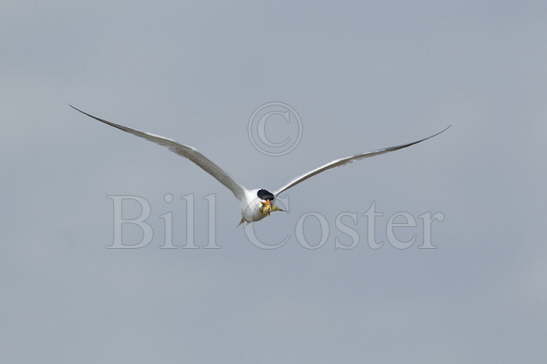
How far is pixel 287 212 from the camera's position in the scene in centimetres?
5372

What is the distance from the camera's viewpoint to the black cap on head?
54.6 metres

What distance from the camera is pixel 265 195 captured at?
5475cm

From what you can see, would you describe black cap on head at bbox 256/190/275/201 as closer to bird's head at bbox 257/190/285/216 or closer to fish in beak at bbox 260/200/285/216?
bird's head at bbox 257/190/285/216

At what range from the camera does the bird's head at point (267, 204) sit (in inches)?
2136

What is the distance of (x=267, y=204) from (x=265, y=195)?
0.49 m

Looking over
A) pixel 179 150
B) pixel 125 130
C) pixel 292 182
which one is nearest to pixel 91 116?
pixel 125 130

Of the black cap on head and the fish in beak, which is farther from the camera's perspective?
the black cap on head

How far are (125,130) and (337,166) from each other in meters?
10.2

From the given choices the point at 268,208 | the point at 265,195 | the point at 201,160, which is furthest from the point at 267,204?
the point at 201,160

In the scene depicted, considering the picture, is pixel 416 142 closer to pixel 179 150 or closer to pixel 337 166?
pixel 337 166

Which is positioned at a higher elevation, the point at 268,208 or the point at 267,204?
the point at 267,204

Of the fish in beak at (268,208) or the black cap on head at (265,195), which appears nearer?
the fish in beak at (268,208)

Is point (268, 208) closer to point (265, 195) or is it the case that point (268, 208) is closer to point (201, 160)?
point (265, 195)

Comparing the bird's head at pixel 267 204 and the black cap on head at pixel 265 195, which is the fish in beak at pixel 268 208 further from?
the black cap on head at pixel 265 195
